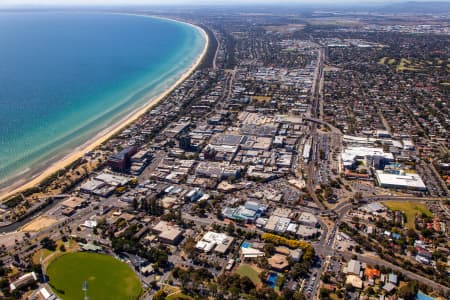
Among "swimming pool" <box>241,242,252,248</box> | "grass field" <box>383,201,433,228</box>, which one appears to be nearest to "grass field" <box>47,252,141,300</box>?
"swimming pool" <box>241,242,252,248</box>

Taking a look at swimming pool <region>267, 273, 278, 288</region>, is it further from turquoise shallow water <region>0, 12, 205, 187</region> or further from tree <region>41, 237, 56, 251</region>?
turquoise shallow water <region>0, 12, 205, 187</region>

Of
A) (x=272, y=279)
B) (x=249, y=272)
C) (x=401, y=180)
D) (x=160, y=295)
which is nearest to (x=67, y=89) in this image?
(x=160, y=295)

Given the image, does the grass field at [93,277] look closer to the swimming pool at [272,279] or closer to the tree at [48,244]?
the tree at [48,244]

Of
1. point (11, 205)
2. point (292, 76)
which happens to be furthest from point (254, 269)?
point (292, 76)

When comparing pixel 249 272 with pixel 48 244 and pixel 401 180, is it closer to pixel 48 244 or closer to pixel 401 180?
pixel 48 244

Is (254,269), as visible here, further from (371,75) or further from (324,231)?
(371,75)

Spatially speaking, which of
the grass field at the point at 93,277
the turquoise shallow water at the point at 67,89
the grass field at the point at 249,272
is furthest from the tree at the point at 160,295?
the turquoise shallow water at the point at 67,89
